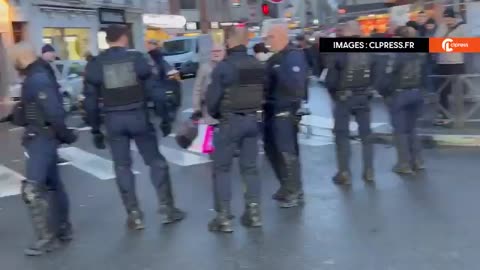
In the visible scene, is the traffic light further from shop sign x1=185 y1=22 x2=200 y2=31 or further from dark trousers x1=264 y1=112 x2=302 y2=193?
shop sign x1=185 y1=22 x2=200 y2=31

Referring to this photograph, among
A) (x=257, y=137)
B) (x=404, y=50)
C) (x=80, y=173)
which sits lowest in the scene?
(x=80, y=173)

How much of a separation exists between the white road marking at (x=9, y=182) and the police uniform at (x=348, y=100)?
405cm

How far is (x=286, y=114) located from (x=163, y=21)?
Result: 44463 millimetres

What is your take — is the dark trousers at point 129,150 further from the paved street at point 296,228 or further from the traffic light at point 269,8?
the traffic light at point 269,8

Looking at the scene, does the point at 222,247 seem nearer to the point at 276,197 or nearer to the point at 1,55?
the point at 276,197

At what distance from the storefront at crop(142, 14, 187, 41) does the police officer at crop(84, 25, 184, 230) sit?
128 feet

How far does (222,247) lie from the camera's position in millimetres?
6418

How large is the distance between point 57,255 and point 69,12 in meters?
29.9

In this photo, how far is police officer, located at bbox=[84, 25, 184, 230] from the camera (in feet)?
22.2

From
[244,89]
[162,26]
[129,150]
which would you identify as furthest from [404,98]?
[162,26]

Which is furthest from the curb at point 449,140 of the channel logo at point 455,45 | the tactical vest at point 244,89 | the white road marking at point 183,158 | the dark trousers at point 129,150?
the dark trousers at point 129,150

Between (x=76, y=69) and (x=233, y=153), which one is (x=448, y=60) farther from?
(x=76, y=69)

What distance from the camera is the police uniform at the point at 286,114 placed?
7.50m

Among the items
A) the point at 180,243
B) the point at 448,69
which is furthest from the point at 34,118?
the point at 448,69
